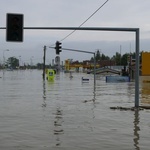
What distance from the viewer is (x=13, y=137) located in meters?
10.9

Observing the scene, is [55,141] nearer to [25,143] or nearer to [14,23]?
[25,143]

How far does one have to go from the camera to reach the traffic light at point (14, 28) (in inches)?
755

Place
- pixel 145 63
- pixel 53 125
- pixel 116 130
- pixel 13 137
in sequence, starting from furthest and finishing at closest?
pixel 145 63
pixel 53 125
pixel 116 130
pixel 13 137

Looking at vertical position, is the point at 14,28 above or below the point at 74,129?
above

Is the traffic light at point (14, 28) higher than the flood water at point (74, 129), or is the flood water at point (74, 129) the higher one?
the traffic light at point (14, 28)

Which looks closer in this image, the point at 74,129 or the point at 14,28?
the point at 74,129

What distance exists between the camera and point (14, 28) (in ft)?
63.5

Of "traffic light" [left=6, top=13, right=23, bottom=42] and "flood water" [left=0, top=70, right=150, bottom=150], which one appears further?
"traffic light" [left=6, top=13, right=23, bottom=42]

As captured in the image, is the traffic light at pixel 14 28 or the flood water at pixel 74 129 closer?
the flood water at pixel 74 129

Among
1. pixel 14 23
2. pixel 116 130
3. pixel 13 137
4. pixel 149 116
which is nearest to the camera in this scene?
pixel 13 137

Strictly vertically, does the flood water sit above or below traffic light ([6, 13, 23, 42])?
below

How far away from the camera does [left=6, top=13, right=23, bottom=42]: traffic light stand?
19.2 meters

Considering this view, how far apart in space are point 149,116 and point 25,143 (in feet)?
24.2

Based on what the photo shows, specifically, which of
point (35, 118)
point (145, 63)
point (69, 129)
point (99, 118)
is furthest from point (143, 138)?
point (145, 63)
